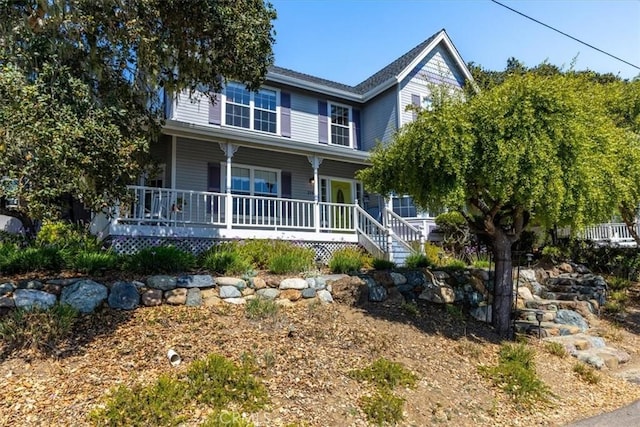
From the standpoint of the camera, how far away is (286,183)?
47.2 feet

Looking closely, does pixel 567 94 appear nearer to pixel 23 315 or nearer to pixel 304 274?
pixel 304 274

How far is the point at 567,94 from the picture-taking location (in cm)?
599

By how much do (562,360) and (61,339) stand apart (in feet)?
23.2

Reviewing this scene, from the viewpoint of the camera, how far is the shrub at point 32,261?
627cm

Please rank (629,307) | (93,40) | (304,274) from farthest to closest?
(629,307)
(304,274)
(93,40)

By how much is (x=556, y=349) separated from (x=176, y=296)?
238 inches

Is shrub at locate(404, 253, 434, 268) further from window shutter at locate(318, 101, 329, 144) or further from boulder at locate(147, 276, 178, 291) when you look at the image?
window shutter at locate(318, 101, 329, 144)

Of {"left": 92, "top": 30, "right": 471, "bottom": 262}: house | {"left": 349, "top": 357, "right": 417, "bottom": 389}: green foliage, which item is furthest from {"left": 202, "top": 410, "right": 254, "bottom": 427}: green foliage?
{"left": 92, "top": 30, "right": 471, "bottom": 262}: house

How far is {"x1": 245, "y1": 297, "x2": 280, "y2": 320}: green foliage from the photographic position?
6191mm

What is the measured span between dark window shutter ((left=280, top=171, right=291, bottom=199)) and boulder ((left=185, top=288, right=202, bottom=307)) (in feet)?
25.9

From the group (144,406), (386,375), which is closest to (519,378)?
(386,375)

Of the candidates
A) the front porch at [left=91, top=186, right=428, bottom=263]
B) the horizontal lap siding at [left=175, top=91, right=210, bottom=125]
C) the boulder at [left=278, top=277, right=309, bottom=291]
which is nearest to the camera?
the boulder at [left=278, top=277, right=309, bottom=291]

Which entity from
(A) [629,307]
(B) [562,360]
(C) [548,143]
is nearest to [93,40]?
(C) [548,143]

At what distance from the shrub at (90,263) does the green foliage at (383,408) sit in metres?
4.45
